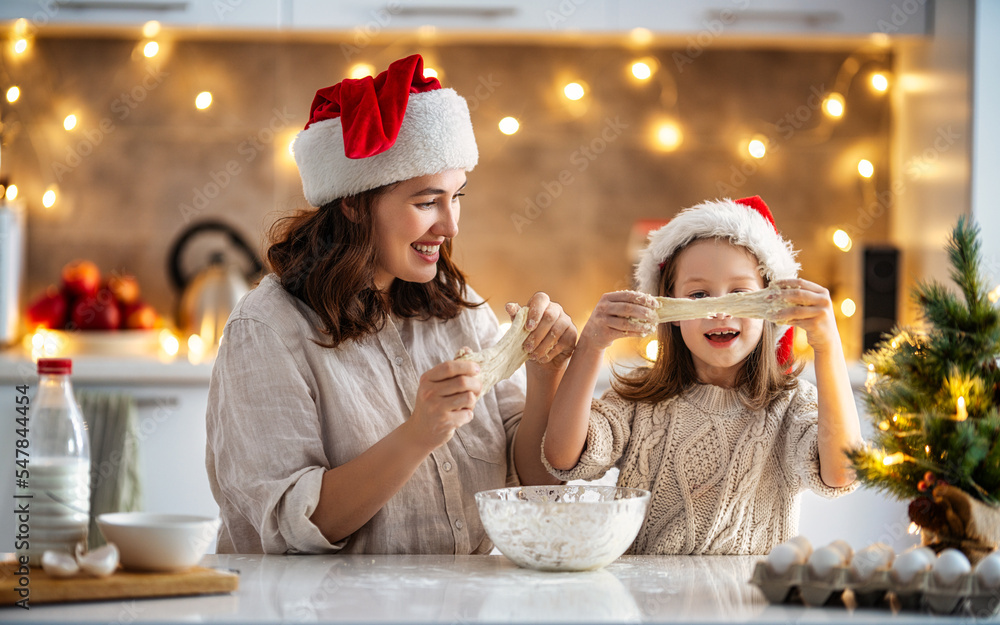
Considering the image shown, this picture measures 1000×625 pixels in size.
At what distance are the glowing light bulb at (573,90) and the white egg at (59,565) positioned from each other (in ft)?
7.46

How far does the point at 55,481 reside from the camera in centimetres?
88

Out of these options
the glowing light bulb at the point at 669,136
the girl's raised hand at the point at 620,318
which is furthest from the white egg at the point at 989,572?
the glowing light bulb at the point at 669,136

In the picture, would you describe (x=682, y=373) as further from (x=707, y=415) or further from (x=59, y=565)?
(x=59, y=565)

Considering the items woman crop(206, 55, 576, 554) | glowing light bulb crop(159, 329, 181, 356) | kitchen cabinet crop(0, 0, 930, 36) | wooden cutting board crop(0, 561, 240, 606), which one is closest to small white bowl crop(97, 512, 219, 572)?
wooden cutting board crop(0, 561, 240, 606)

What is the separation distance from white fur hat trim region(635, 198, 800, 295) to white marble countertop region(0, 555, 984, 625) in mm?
456

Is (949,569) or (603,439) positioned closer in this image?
(949,569)


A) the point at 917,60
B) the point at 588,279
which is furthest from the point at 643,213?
the point at 917,60

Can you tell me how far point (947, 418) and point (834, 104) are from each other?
7.15 ft

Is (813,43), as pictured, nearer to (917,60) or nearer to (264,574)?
(917,60)

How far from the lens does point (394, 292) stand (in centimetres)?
144

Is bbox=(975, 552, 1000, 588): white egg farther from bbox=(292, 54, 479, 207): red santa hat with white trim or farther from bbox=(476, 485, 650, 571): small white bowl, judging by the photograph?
bbox=(292, 54, 479, 207): red santa hat with white trim

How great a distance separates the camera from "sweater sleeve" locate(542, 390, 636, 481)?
1.24 metres

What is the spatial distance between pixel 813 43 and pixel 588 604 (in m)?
2.40

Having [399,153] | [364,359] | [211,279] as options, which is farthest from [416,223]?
[211,279]
